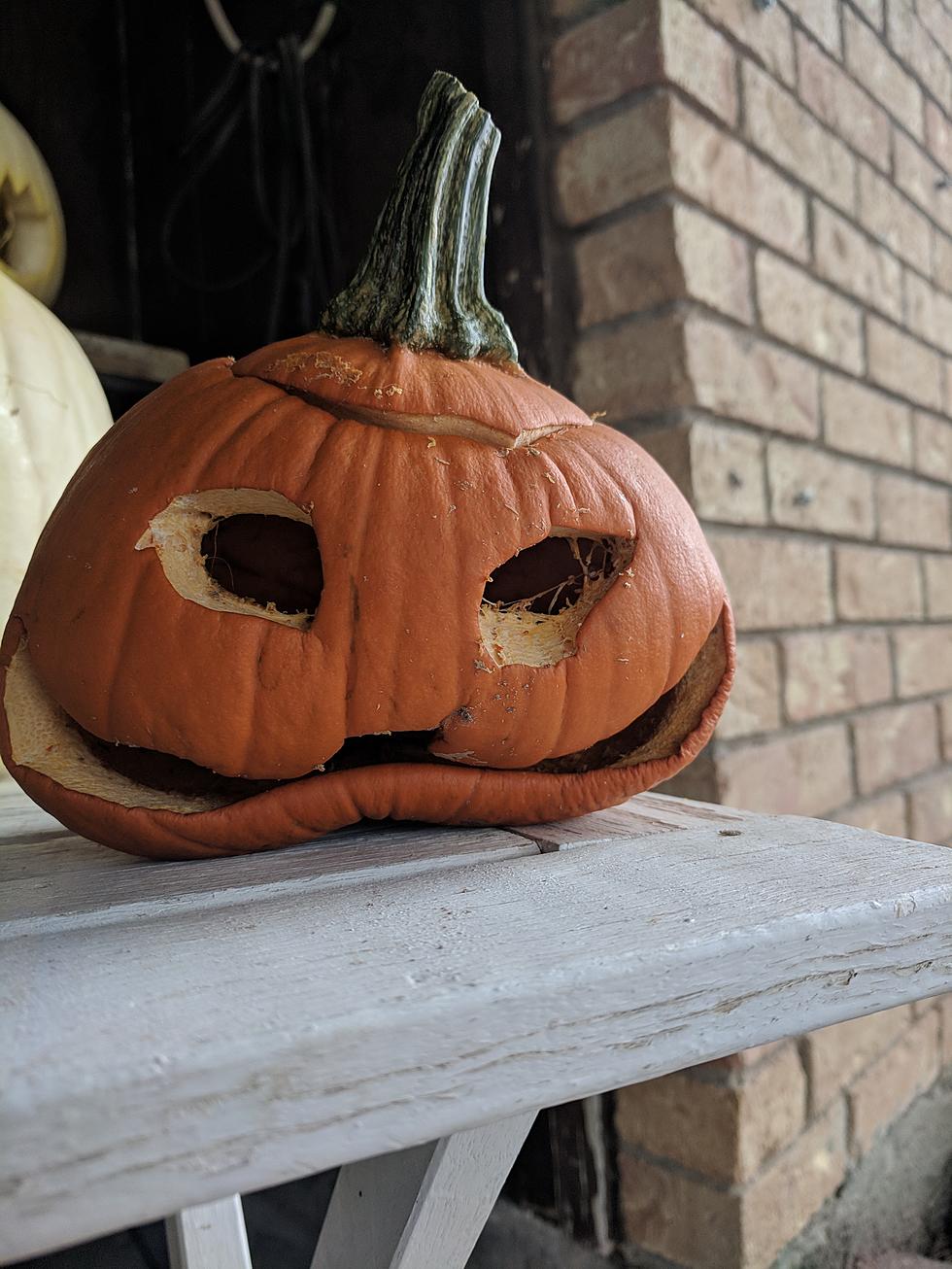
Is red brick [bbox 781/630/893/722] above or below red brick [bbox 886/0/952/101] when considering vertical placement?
below

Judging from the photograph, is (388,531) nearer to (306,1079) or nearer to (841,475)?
(306,1079)

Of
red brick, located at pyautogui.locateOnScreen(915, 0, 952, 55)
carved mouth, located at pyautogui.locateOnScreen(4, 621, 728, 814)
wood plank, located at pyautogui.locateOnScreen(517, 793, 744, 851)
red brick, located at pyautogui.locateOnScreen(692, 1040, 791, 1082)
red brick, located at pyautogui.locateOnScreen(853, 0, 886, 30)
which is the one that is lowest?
red brick, located at pyautogui.locateOnScreen(692, 1040, 791, 1082)

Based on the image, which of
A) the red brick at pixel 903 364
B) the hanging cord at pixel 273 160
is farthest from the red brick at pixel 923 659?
the hanging cord at pixel 273 160

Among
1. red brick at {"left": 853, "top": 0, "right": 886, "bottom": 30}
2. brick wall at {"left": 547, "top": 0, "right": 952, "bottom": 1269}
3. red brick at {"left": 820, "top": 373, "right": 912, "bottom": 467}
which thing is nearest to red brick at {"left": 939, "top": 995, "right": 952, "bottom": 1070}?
brick wall at {"left": 547, "top": 0, "right": 952, "bottom": 1269}

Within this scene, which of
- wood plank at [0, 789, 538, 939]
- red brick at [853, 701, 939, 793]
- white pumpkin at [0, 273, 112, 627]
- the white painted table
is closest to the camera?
the white painted table

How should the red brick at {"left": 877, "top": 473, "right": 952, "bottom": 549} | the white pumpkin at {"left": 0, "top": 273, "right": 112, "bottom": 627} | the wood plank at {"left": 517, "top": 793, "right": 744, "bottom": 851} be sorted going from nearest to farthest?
the wood plank at {"left": 517, "top": 793, "right": 744, "bottom": 851}
the white pumpkin at {"left": 0, "top": 273, "right": 112, "bottom": 627}
the red brick at {"left": 877, "top": 473, "right": 952, "bottom": 549}

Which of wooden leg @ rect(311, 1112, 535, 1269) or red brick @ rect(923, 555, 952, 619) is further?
red brick @ rect(923, 555, 952, 619)

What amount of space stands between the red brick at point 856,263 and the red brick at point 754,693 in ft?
1.66

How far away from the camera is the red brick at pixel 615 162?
0.86 m

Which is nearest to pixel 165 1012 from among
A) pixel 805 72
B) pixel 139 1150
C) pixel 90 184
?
pixel 139 1150

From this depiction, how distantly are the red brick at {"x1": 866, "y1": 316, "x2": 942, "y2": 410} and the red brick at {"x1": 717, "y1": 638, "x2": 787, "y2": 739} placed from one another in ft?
1.67

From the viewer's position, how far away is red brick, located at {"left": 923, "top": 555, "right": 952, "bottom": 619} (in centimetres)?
137

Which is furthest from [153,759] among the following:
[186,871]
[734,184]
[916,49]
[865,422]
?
[916,49]

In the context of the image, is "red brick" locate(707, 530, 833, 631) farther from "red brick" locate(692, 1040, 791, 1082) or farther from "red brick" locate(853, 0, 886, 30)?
"red brick" locate(853, 0, 886, 30)
